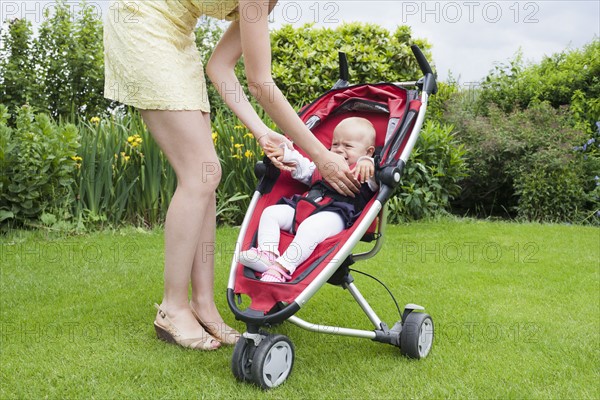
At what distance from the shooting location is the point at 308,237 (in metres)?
2.44

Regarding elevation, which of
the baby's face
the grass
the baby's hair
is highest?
the baby's hair

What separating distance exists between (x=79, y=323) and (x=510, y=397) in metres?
1.84

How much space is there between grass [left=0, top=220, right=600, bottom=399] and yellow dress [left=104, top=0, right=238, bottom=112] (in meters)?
0.99

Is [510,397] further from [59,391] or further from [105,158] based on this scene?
[105,158]

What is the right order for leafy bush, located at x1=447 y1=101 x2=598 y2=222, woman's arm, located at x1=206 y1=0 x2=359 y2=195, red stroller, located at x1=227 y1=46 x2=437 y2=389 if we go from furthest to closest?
leafy bush, located at x1=447 y1=101 x2=598 y2=222 < red stroller, located at x1=227 y1=46 x2=437 y2=389 < woman's arm, located at x1=206 y1=0 x2=359 y2=195

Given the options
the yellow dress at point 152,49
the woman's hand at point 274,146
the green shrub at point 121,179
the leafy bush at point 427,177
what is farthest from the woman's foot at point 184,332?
the leafy bush at point 427,177

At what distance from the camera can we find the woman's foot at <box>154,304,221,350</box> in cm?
264

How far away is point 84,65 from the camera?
23.2 feet

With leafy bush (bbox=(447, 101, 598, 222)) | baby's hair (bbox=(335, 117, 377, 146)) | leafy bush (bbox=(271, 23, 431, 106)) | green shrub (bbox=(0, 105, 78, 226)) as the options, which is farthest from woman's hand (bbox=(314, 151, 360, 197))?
leafy bush (bbox=(447, 101, 598, 222))

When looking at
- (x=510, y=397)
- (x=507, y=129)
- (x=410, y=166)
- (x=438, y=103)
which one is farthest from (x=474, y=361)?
(x=438, y=103)

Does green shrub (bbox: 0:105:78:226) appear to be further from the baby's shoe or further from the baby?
the baby's shoe

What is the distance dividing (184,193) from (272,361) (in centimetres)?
73

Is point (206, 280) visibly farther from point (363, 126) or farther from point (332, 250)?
point (363, 126)

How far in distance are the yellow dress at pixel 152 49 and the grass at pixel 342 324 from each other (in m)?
0.99
